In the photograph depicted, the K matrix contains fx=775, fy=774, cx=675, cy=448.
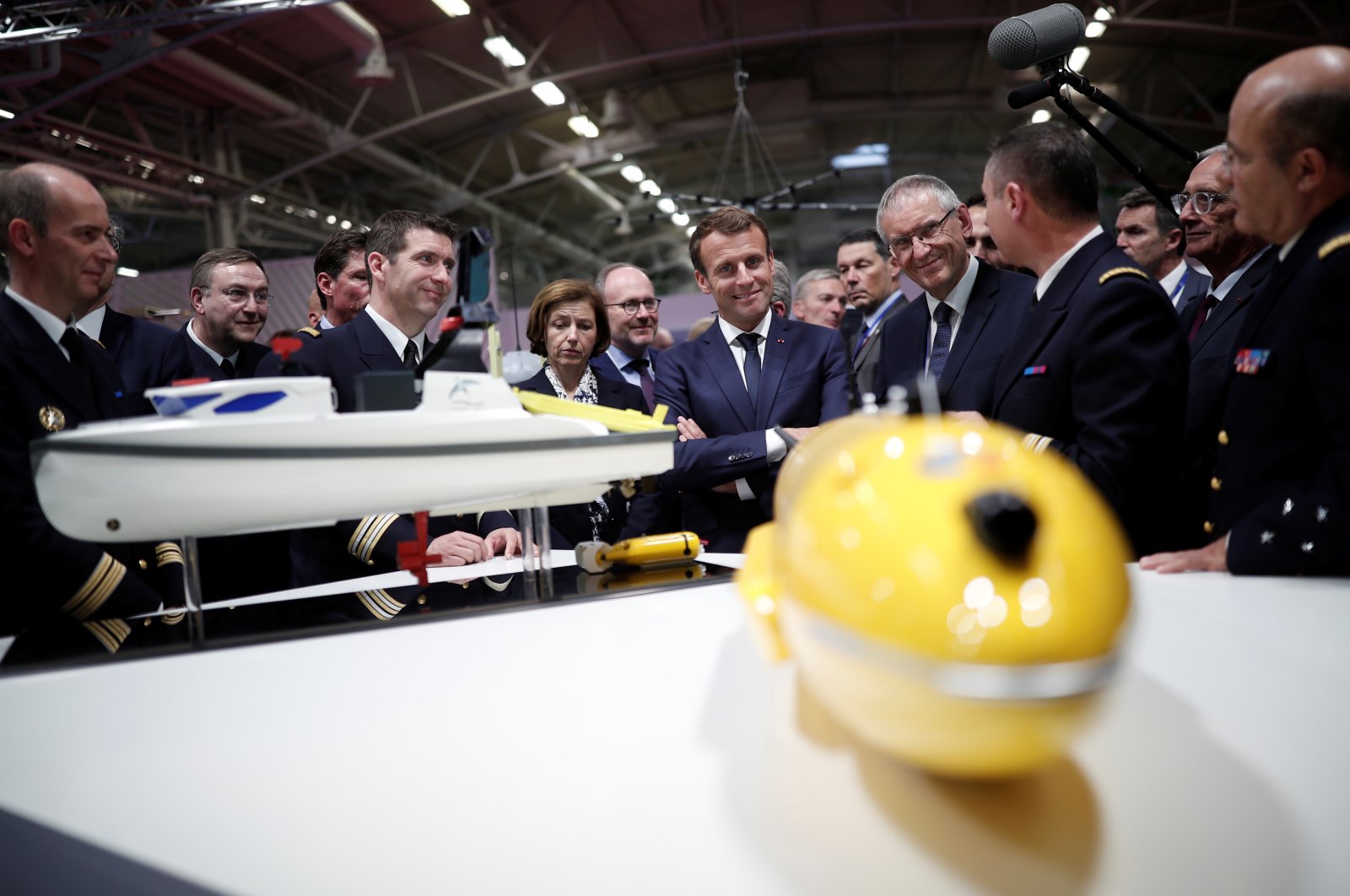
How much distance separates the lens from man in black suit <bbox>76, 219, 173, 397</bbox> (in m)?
3.41

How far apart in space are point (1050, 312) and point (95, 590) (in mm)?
2301

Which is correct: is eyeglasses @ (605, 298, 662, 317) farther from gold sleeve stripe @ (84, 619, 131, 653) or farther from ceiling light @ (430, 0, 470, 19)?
ceiling light @ (430, 0, 470, 19)

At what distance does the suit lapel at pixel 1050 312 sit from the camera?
196cm

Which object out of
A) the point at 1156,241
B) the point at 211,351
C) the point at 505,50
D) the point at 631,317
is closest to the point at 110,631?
the point at 211,351

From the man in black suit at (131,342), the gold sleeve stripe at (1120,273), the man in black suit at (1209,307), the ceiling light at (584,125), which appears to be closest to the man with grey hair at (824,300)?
the man in black suit at (1209,307)

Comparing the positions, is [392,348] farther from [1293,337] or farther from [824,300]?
[824,300]

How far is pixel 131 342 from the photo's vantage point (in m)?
3.55

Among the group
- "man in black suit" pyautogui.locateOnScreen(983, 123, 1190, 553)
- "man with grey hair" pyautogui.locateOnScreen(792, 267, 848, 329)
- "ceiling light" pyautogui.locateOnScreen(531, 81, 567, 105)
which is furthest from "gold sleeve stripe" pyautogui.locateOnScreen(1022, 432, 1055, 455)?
"ceiling light" pyautogui.locateOnScreen(531, 81, 567, 105)

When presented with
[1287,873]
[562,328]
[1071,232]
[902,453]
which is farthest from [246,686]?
[562,328]

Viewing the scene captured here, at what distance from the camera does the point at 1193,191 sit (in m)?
2.76

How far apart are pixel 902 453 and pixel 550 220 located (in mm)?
21887

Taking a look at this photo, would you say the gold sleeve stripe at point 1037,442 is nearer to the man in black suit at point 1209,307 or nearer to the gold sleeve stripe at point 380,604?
the man in black suit at point 1209,307

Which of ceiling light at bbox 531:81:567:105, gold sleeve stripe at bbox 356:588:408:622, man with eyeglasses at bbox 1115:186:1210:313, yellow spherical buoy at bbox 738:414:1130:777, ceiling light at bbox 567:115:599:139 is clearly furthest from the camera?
ceiling light at bbox 567:115:599:139

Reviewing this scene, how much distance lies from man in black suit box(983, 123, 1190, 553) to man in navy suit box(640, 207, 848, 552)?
75 cm
